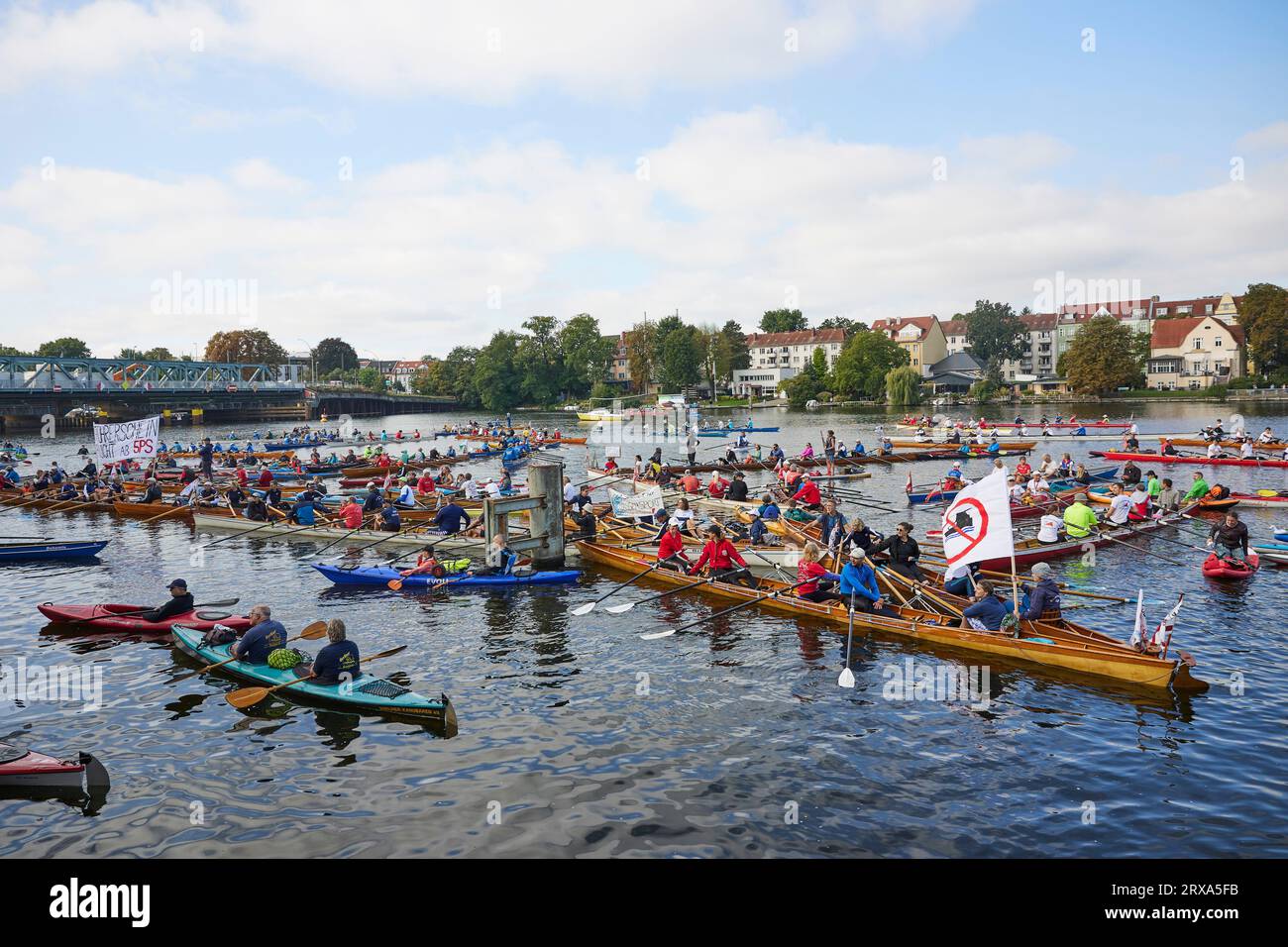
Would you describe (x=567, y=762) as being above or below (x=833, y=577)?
below

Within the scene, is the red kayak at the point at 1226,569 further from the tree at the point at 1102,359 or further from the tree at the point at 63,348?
the tree at the point at 63,348

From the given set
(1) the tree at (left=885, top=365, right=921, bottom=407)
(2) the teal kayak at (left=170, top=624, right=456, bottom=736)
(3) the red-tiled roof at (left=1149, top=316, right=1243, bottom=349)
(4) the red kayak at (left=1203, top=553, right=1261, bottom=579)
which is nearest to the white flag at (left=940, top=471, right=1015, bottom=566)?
(4) the red kayak at (left=1203, top=553, right=1261, bottom=579)

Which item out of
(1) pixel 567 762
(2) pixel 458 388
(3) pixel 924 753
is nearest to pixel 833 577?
(3) pixel 924 753

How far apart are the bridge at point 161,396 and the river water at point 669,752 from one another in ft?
381

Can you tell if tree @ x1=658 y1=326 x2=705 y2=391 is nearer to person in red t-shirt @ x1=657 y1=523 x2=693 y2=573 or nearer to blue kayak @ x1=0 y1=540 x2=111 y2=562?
blue kayak @ x1=0 y1=540 x2=111 y2=562

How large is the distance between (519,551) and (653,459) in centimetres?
1969

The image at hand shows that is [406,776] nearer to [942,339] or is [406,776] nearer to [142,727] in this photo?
[142,727]

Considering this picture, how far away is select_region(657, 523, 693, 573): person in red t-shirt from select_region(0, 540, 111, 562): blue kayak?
21.4m

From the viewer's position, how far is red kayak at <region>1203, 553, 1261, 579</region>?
75.5 ft

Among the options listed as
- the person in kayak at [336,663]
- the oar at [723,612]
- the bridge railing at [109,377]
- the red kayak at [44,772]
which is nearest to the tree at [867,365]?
the bridge railing at [109,377]

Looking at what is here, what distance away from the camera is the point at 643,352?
169625 millimetres

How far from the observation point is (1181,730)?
14000mm

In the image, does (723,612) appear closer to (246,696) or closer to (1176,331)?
(246,696)

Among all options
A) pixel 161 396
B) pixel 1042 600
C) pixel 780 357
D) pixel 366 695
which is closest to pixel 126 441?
pixel 366 695
